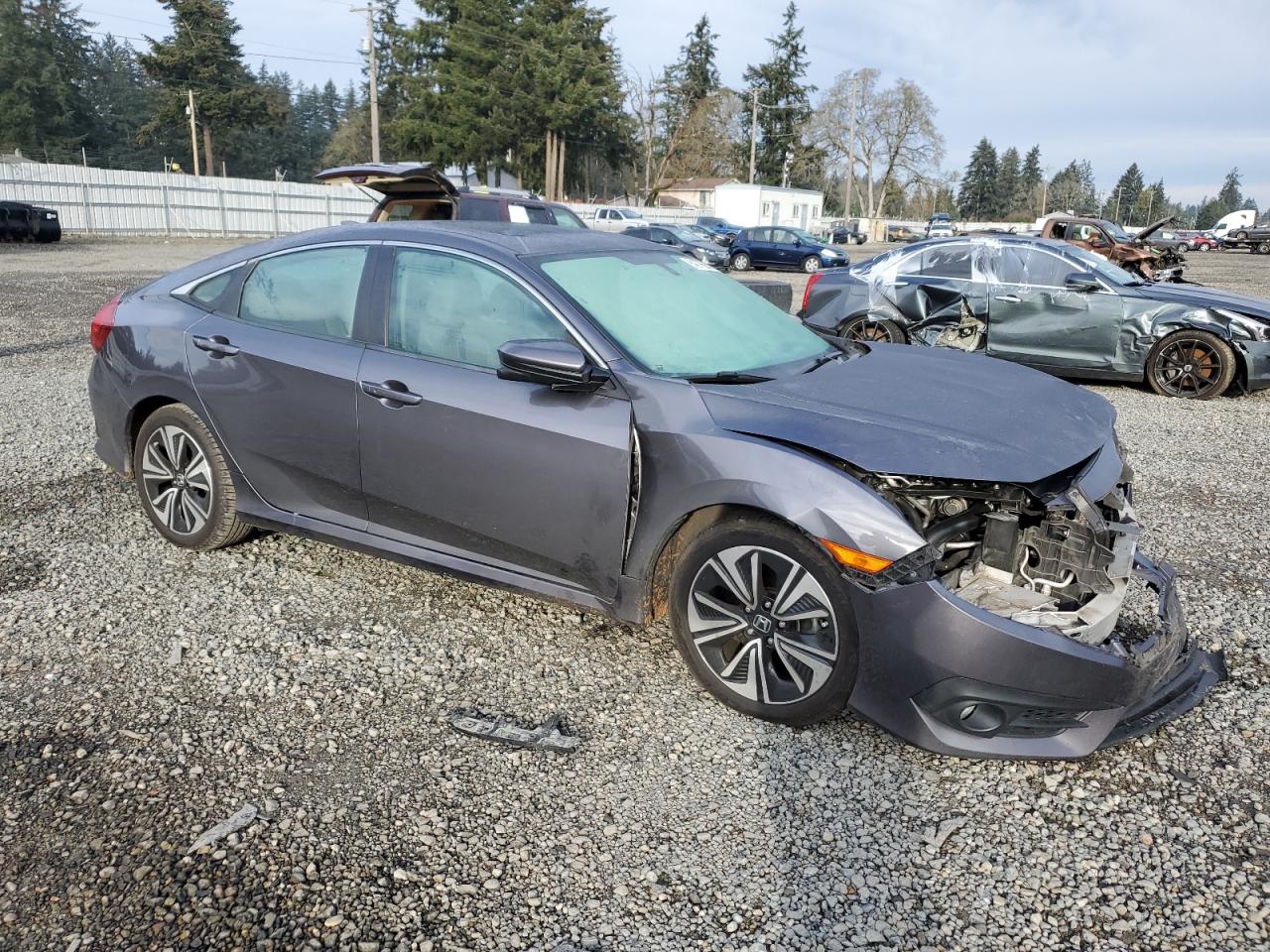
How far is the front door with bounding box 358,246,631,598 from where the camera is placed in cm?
331

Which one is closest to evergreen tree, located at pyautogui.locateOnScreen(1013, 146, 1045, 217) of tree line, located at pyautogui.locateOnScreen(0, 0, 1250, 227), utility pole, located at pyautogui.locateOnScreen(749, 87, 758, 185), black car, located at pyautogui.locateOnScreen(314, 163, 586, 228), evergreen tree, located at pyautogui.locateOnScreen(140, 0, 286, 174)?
tree line, located at pyautogui.locateOnScreen(0, 0, 1250, 227)

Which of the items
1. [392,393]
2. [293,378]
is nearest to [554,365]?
[392,393]

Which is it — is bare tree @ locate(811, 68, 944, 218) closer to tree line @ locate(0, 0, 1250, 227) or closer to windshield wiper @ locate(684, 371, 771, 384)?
tree line @ locate(0, 0, 1250, 227)

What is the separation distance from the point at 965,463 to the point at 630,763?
139cm

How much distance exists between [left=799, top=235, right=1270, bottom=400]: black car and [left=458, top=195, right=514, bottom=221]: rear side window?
17.9 ft

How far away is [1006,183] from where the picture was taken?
122 metres

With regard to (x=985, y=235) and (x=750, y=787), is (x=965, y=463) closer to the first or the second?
(x=750, y=787)

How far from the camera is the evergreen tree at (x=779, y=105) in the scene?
3376 inches

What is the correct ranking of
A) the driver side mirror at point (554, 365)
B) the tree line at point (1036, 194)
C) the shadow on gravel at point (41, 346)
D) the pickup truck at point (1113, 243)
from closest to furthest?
the driver side mirror at point (554, 365), the shadow on gravel at point (41, 346), the pickup truck at point (1113, 243), the tree line at point (1036, 194)

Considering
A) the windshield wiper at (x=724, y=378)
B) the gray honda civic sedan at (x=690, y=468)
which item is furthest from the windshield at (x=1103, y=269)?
the windshield wiper at (x=724, y=378)

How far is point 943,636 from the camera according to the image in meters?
2.73

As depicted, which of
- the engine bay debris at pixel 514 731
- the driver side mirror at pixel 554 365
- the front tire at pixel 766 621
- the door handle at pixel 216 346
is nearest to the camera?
the front tire at pixel 766 621

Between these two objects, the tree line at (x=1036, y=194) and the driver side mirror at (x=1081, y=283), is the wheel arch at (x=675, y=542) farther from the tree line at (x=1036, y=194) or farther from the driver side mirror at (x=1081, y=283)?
the tree line at (x=1036, y=194)

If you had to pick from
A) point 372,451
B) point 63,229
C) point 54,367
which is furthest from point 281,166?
point 372,451
